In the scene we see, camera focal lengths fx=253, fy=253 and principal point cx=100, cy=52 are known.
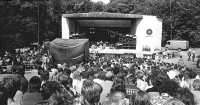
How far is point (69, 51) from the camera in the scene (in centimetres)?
1755

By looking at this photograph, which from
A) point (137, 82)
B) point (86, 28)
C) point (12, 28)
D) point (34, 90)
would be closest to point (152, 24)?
point (86, 28)

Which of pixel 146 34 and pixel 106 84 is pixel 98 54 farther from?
pixel 106 84

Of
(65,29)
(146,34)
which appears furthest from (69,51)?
(65,29)

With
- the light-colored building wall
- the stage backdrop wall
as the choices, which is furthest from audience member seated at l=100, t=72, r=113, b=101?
the light-colored building wall

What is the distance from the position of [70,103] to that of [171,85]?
1.73 metres

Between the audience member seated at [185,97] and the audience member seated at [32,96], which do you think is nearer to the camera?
the audience member seated at [185,97]

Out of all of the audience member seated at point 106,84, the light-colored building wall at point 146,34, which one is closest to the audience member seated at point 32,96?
the audience member seated at point 106,84

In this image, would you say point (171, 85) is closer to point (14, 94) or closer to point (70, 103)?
point (70, 103)

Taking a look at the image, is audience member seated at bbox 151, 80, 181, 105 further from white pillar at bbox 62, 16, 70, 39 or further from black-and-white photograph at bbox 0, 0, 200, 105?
white pillar at bbox 62, 16, 70, 39

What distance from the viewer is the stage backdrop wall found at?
17.4 metres

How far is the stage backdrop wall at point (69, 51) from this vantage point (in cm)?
1742

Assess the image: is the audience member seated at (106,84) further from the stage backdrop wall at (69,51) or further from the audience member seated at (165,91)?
the stage backdrop wall at (69,51)

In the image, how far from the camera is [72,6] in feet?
157

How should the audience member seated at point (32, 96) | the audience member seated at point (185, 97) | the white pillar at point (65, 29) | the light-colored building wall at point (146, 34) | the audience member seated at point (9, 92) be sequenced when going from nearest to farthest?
the audience member seated at point (185, 97) < the audience member seated at point (9, 92) < the audience member seated at point (32, 96) < the light-colored building wall at point (146, 34) < the white pillar at point (65, 29)
